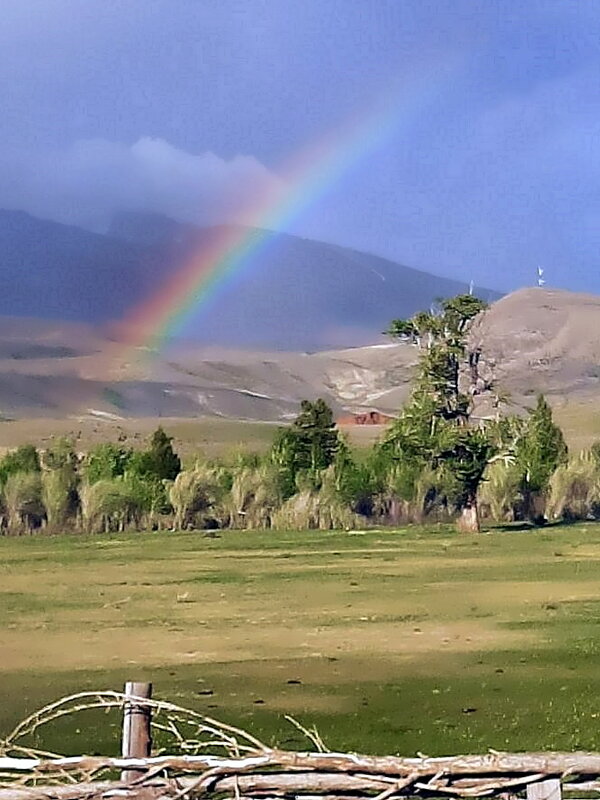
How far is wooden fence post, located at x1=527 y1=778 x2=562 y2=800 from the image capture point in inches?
128

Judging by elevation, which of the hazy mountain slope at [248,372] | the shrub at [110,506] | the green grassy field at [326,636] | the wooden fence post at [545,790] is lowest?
the green grassy field at [326,636]

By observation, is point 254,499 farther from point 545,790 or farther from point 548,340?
point 548,340

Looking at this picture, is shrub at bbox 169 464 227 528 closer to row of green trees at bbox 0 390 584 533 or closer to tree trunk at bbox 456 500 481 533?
row of green trees at bbox 0 390 584 533

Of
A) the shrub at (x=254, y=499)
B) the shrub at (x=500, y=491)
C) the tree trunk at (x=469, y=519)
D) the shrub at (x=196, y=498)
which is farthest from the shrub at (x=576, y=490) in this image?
the shrub at (x=196, y=498)

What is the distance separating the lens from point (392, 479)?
3578cm

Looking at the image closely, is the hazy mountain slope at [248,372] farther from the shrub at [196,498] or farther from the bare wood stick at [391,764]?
the bare wood stick at [391,764]

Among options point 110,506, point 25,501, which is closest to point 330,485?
point 110,506

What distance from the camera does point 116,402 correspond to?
104812 mm

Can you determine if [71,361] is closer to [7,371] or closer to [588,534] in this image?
[7,371]

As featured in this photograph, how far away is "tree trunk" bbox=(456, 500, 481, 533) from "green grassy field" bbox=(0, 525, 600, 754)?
3.86 meters

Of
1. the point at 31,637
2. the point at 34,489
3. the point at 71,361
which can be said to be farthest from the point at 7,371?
the point at 31,637

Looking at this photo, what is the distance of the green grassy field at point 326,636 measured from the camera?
999 cm

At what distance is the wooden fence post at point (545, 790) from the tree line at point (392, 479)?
101 feet

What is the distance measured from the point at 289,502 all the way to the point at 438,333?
6124mm
